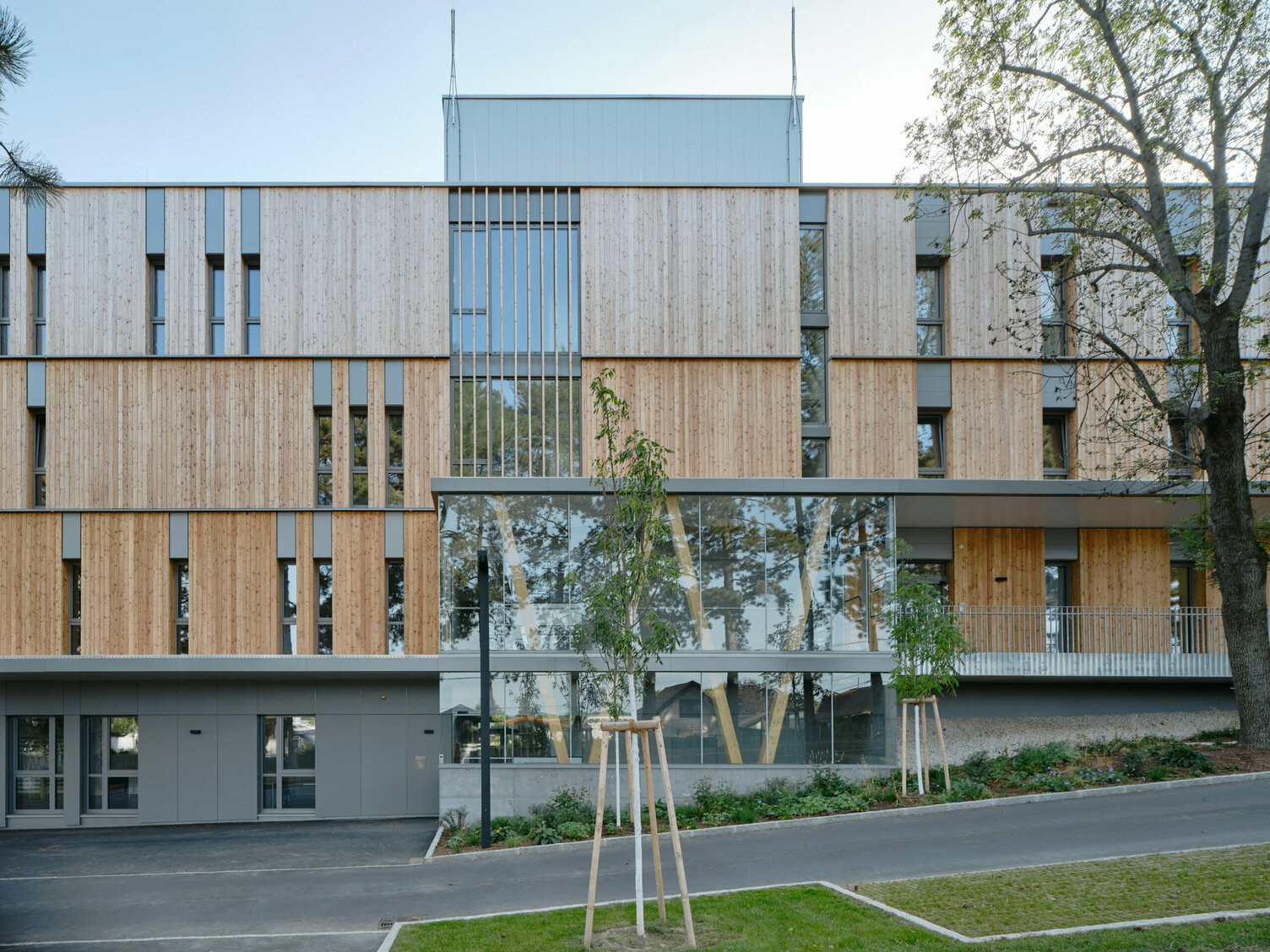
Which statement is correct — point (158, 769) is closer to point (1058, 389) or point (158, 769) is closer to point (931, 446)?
point (931, 446)

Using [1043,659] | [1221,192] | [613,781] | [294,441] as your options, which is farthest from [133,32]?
[1043,659]

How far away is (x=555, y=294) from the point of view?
1953cm

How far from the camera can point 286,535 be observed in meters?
18.9

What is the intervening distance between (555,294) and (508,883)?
12420 millimetres

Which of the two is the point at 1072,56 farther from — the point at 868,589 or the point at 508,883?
the point at 508,883

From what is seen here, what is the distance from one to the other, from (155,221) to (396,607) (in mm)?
9971

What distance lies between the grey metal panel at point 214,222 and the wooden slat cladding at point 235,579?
5852 mm

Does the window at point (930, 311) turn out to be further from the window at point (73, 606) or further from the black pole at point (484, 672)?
the window at point (73, 606)

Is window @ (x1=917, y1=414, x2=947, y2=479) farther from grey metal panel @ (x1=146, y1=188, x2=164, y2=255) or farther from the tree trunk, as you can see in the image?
grey metal panel @ (x1=146, y1=188, x2=164, y2=255)

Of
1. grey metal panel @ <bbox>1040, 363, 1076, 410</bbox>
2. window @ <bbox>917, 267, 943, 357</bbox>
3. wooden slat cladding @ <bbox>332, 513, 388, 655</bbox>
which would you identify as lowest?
wooden slat cladding @ <bbox>332, 513, 388, 655</bbox>

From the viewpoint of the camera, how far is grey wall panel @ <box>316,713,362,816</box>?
18.5 metres

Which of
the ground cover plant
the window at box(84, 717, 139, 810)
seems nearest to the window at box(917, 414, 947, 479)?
the ground cover plant

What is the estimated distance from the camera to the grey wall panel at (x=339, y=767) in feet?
60.8

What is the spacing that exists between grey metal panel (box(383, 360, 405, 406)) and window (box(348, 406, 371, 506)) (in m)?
0.66
